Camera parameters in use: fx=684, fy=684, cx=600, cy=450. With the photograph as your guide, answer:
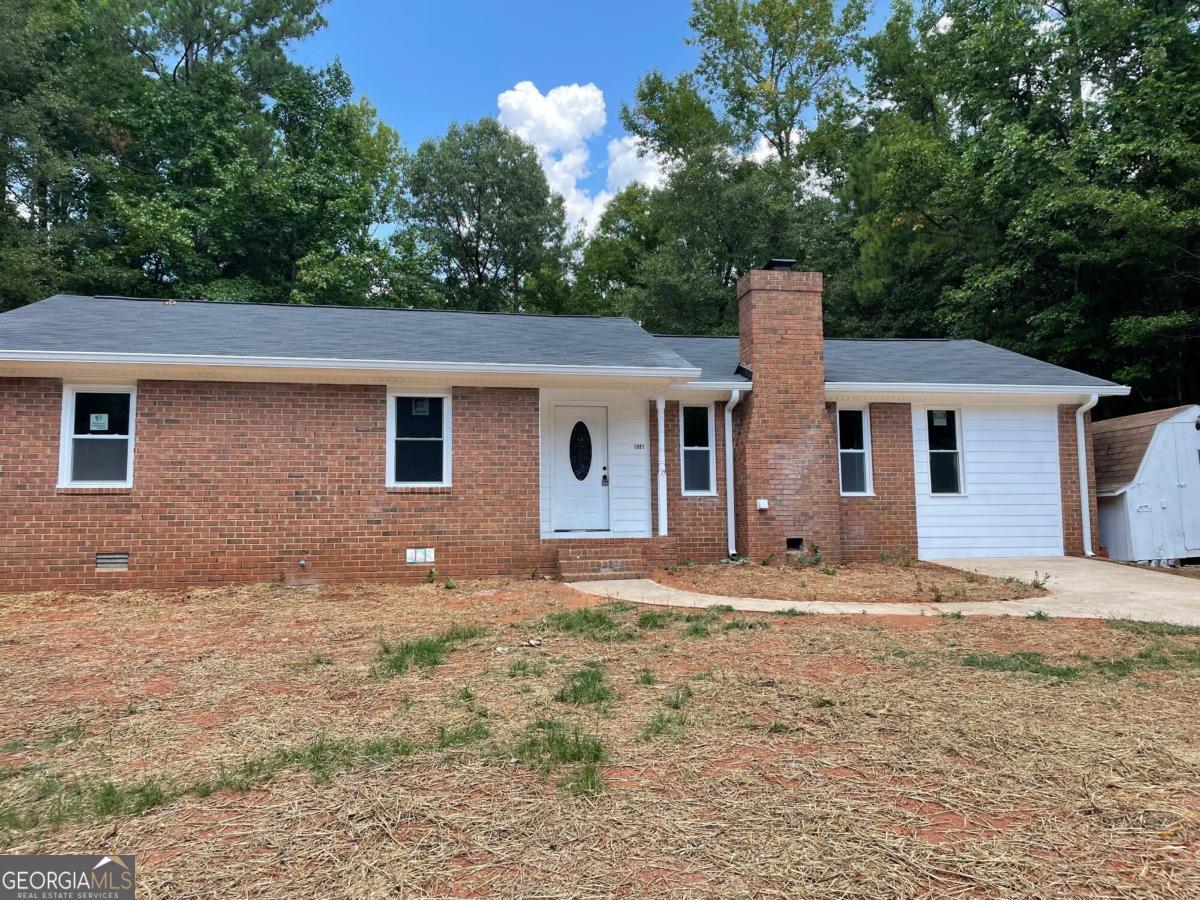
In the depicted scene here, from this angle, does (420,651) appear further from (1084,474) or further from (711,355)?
(1084,474)

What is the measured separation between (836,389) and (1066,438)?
4258 mm

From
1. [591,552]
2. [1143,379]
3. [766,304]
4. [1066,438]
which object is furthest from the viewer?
[1143,379]

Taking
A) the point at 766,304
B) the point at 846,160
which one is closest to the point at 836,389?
the point at 766,304

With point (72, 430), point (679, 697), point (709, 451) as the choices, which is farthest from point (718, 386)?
point (72, 430)

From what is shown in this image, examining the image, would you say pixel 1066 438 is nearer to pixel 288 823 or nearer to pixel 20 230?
pixel 288 823

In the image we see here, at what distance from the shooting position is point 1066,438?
1154 cm

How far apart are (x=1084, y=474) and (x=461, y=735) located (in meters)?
12.0

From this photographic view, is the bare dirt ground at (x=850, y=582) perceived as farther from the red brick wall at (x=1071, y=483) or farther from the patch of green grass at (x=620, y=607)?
the red brick wall at (x=1071, y=483)

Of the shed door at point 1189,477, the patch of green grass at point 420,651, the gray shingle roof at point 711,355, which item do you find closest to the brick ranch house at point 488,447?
the gray shingle roof at point 711,355

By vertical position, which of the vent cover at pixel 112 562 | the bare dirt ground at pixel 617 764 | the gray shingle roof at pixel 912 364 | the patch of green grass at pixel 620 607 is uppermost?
the gray shingle roof at pixel 912 364

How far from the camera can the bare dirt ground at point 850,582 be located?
312 inches

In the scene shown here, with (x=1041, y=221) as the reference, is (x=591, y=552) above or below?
below

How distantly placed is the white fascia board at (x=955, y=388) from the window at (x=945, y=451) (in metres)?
0.50

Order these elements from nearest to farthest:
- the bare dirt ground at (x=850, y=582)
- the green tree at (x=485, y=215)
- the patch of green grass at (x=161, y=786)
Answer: the patch of green grass at (x=161, y=786), the bare dirt ground at (x=850, y=582), the green tree at (x=485, y=215)
